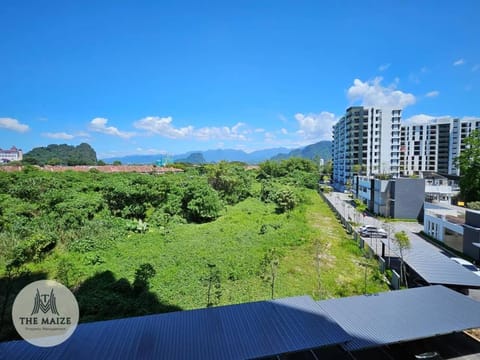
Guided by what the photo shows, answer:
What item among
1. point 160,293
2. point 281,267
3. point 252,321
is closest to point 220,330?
point 252,321

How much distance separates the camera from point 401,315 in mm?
7062

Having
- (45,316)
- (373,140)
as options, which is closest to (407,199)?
(45,316)

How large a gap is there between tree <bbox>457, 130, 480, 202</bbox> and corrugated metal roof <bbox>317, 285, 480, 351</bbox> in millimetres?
25515

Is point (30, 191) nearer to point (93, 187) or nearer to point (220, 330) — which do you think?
point (93, 187)

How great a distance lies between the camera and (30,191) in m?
20.4

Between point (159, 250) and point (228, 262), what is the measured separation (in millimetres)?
4173

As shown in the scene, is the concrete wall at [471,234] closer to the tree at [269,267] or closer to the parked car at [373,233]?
the parked car at [373,233]

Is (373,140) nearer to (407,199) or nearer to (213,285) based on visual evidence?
(407,199)

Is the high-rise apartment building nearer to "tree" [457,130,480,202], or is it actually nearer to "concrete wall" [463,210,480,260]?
"tree" [457,130,480,202]

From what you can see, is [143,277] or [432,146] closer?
[143,277]

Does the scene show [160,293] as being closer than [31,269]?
Yes

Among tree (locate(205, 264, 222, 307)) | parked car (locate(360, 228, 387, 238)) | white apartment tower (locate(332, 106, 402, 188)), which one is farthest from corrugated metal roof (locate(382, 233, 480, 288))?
white apartment tower (locate(332, 106, 402, 188))

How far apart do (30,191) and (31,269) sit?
11.4 metres

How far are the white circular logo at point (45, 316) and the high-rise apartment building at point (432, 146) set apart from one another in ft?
231
